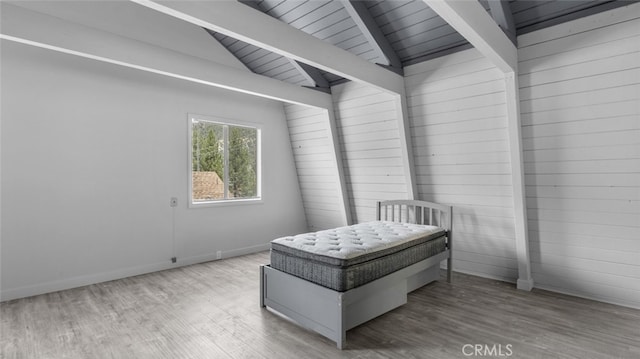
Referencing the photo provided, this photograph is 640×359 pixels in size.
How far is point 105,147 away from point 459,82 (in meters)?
3.90

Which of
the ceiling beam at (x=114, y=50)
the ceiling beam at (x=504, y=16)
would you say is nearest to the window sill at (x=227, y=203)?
the ceiling beam at (x=114, y=50)

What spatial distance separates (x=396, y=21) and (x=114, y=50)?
259 centimetres

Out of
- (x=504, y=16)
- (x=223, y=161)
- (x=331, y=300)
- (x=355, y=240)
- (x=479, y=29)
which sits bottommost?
(x=331, y=300)

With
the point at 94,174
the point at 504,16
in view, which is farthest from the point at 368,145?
the point at 94,174

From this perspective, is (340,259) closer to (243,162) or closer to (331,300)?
(331,300)

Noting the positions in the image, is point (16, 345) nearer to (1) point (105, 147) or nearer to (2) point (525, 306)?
(1) point (105, 147)

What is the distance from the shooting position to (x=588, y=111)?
275 cm

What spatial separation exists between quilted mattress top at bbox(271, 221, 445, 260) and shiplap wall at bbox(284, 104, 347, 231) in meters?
1.62

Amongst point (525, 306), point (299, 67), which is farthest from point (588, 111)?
point (299, 67)

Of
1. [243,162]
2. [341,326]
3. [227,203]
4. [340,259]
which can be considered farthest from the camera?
[243,162]

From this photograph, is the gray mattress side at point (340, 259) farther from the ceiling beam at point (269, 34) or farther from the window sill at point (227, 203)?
the window sill at point (227, 203)

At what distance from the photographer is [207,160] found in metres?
4.58

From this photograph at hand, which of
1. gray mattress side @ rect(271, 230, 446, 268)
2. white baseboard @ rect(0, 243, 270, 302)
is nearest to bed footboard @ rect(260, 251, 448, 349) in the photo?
gray mattress side @ rect(271, 230, 446, 268)

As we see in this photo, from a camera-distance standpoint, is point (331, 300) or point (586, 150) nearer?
point (331, 300)
